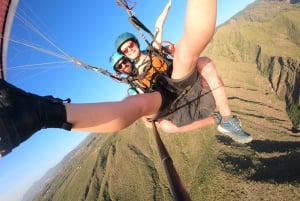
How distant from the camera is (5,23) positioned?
16.2 ft

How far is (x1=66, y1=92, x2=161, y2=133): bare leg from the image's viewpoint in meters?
3.08

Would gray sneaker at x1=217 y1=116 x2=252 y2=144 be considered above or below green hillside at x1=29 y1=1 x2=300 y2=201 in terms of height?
above

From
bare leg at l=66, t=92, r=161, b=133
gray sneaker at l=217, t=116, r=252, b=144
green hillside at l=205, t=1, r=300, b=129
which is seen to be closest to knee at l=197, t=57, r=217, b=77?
gray sneaker at l=217, t=116, r=252, b=144

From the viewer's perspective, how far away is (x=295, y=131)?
94250 millimetres

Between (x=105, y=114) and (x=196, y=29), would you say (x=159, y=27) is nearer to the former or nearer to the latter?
(x=196, y=29)

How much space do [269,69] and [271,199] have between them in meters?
58.5

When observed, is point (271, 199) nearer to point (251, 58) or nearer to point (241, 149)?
point (241, 149)

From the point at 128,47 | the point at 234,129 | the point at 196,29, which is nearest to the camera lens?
the point at 196,29

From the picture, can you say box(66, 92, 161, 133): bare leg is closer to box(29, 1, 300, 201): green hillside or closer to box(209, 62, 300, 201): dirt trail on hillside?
box(29, 1, 300, 201): green hillside

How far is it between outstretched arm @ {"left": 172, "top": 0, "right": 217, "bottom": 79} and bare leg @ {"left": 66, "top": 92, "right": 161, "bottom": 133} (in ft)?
2.13

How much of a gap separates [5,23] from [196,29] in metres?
3.08

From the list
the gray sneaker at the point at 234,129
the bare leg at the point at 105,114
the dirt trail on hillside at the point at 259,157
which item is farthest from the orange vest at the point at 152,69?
the dirt trail on hillside at the point at 259,157

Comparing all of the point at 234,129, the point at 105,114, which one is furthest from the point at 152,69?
the point at 105,114

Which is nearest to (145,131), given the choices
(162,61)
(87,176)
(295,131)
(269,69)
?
(87,176)
